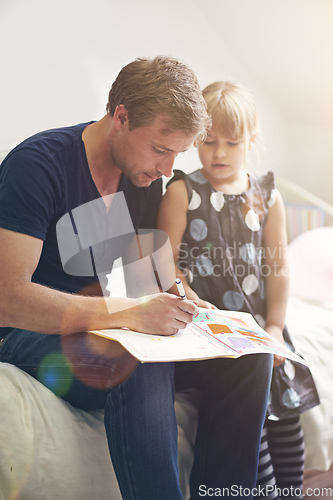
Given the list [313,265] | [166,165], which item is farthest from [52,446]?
[313,265]

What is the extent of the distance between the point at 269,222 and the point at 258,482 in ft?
2.08

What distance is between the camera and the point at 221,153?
126 centimetres

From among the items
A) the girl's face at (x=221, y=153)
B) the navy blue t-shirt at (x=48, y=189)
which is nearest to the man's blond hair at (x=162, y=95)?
the navy blue t-shirt at (x=48, y=189)

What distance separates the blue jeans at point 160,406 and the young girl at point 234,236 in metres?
0.20

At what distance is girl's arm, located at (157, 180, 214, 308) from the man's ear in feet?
0.95

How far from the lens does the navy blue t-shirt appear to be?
2.89ft

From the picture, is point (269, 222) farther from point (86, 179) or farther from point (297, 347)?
point (86, 179)

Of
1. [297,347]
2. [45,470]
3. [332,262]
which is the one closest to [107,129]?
[45,470]

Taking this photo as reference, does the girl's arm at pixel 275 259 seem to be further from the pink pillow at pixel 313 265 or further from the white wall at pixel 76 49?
the white wall at pixel 76 49

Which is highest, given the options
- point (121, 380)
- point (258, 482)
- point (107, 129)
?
point (107, 129)

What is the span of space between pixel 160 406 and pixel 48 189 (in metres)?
0.43

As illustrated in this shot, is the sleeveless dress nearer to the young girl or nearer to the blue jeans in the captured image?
the young girl

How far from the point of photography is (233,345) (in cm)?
89

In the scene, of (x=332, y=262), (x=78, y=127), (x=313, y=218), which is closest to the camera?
(x=78, y=127)
